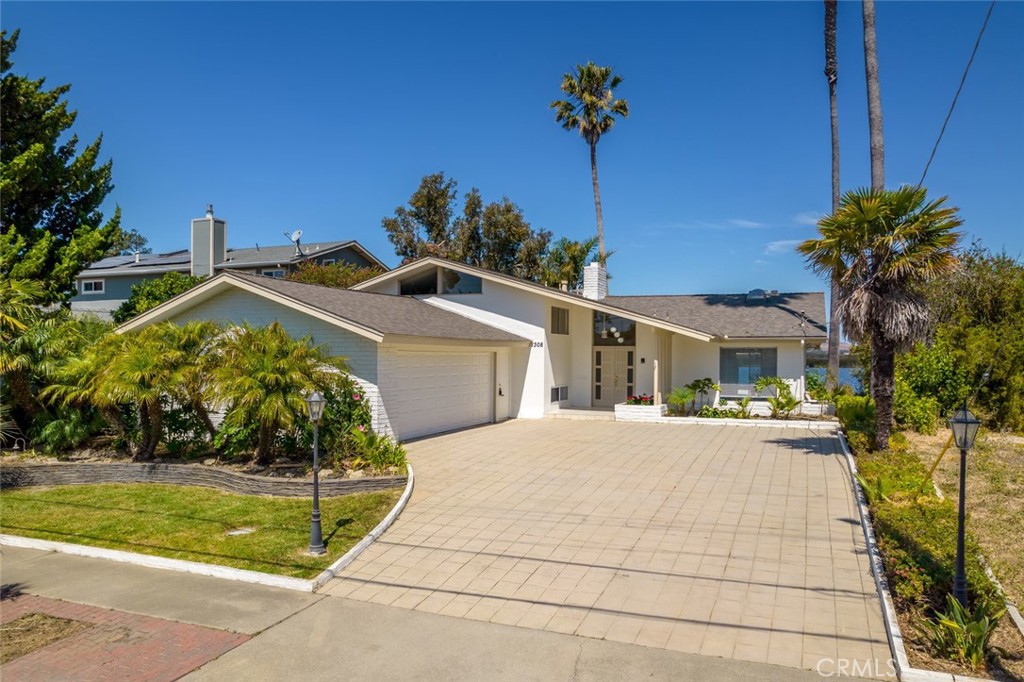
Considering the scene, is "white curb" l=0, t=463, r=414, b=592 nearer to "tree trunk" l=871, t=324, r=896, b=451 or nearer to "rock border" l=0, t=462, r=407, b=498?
"rock border" l=0, t=462, r=407, b=498

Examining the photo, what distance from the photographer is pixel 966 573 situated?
6.59 metres

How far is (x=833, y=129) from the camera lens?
86.2ft

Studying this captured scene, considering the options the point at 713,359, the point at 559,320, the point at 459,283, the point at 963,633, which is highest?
the point at 459,283

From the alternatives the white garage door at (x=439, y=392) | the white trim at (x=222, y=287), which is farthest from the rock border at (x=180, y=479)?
the white garage door at (x=439, y=392)

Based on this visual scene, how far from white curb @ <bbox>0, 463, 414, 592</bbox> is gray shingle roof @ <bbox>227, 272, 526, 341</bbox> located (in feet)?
20.9

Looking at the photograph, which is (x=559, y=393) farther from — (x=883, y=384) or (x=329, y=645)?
(x=329, y=645)

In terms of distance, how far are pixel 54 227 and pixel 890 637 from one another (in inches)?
1113

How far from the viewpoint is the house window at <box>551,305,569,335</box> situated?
72.6 feet

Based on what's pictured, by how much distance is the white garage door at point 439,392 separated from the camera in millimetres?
15820

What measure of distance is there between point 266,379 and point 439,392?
251 inches

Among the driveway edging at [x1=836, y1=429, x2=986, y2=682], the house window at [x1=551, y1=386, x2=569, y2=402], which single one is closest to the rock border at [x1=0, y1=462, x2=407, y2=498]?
the driveway edging at [x1=836, y1=429, x2=986, y2=682]

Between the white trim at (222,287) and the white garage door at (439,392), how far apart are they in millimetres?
1573

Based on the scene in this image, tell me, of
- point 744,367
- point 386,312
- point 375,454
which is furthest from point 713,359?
point 375,454

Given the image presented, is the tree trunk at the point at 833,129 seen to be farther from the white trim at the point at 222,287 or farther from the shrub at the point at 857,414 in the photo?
the white trim at the point at 222,287
